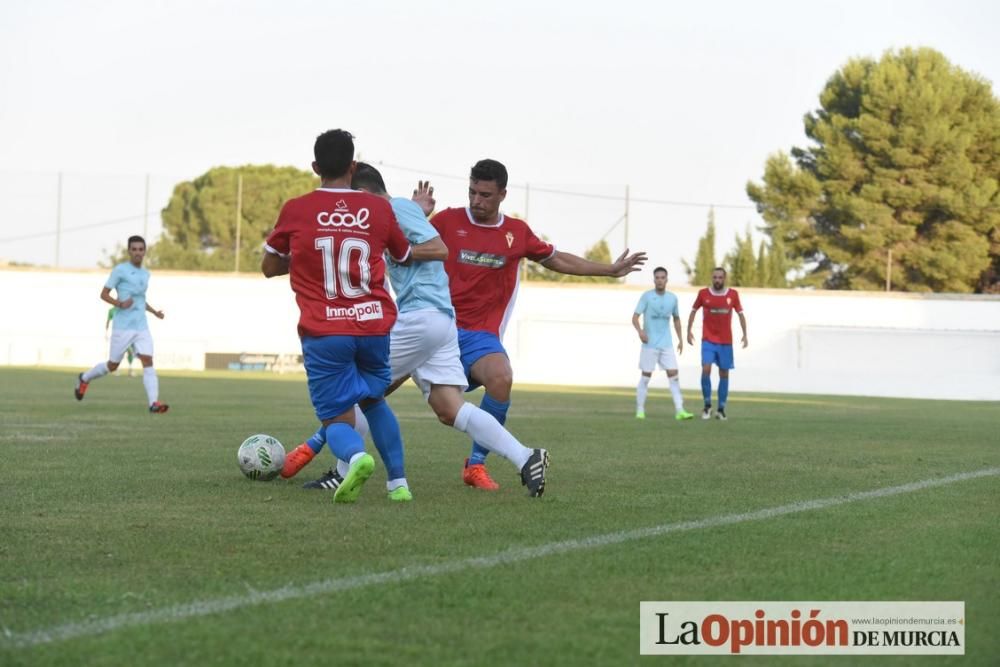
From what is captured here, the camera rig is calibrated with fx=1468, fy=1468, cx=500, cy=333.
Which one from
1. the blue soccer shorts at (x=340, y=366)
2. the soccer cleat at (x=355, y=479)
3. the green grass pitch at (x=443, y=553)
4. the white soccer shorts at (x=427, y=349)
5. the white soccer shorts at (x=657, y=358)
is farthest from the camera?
the white soccer shorts at (x=657, y=358)

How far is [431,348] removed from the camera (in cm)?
841

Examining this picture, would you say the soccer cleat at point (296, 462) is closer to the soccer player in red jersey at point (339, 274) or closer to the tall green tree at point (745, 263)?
the soccer player in red jersey at point (339, 274)

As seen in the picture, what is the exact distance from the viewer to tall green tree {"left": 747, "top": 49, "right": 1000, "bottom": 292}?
2121 inches

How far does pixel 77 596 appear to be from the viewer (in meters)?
4.73

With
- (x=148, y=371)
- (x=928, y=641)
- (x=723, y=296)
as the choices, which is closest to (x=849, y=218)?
(x=723, y=296)

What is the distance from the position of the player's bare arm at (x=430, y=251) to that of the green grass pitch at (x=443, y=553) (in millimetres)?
1306

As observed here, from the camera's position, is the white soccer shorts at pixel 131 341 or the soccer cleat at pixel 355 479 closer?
the soccer cleat at pixel 355 479

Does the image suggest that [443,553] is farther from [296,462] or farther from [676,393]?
[676,393]

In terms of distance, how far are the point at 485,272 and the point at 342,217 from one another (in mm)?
1899

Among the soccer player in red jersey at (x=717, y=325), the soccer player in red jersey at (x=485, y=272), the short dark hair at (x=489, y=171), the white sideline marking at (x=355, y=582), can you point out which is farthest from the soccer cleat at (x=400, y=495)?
the soccer player in red jersey at (x=717, y=325)

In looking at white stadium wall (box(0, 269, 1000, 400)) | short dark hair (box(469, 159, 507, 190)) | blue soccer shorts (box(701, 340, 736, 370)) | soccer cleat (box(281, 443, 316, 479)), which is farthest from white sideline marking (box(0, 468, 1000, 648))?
white stadium wall (box(0, 269, 1000, 400))

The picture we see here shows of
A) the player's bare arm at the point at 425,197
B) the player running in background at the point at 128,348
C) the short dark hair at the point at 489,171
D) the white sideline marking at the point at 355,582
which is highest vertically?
the short dark hair at the point at 489,171

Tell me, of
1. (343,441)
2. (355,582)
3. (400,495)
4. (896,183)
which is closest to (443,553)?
(355,582)

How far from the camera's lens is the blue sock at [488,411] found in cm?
899
